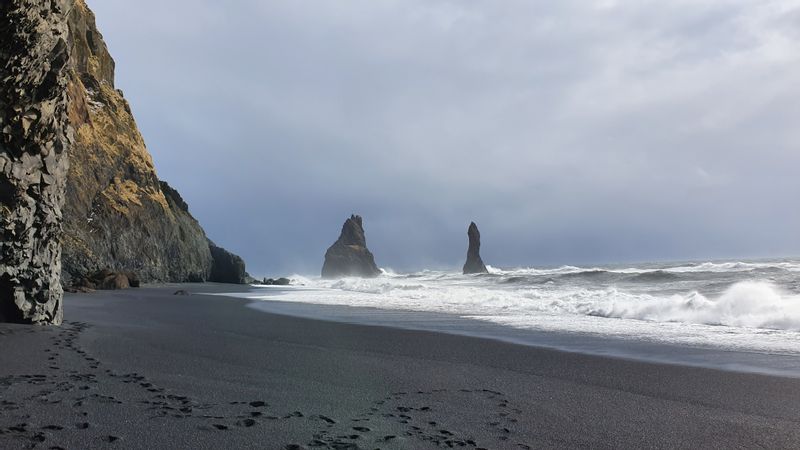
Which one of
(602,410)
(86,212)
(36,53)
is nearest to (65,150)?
(36,53)

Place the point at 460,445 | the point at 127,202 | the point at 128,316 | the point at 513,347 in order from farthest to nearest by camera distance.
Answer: the point at 127,202 → the point at 128,316 → the point at 513,347 → the point at 460,445

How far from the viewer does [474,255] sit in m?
82.4

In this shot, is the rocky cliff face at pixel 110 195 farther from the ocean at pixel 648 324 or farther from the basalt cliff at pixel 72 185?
the ocean at pixel 648 324

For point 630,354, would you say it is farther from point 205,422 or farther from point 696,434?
point 205,422

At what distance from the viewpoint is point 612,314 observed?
523 inches

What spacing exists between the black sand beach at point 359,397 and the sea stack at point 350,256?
8537 cm

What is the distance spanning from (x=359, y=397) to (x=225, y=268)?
4122 cm

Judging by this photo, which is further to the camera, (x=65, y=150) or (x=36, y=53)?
(x=65, y=150)

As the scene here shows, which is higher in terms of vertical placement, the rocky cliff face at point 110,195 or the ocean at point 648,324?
the rocky cliff face at point 110,195

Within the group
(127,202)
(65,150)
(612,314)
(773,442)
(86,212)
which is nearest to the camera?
(773,442)

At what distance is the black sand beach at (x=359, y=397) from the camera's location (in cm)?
357

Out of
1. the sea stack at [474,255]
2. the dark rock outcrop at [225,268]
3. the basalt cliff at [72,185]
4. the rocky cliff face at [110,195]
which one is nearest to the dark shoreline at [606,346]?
the basalt cliff at [72,185]

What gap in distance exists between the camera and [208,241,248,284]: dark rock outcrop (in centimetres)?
4275

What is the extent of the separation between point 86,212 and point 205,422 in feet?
93.6
